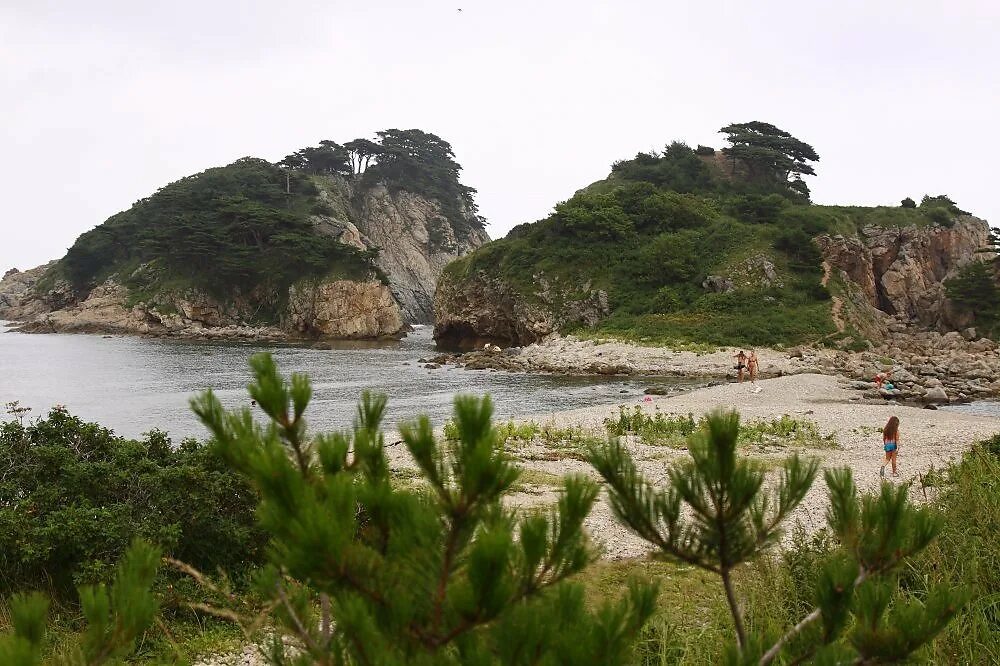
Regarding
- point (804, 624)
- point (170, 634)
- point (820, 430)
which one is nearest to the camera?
point (804, 624)

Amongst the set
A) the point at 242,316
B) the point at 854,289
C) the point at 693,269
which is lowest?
the point at 242,316

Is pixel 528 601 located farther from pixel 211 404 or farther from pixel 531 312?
pixel 531 312

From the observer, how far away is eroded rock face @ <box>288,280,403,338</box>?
6103 cm

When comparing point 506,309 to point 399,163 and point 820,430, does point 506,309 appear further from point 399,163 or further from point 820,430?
point 399,163

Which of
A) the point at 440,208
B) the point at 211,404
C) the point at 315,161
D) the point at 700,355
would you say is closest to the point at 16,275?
the point at 315,161

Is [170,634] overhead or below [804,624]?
below

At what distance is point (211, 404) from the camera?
1.95 metres

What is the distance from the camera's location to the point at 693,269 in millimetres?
47406

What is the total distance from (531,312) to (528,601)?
4765cm

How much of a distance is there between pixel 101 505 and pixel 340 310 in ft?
182

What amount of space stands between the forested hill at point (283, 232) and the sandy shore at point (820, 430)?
43.3m

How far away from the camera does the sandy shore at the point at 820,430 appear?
9547 millimetres

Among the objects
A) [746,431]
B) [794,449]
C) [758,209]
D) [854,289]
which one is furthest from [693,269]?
[794,449]

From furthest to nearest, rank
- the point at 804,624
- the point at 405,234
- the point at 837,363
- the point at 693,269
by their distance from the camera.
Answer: the point at 405,234, the point at 693,269, the point at 837,363, the point at 804,624
